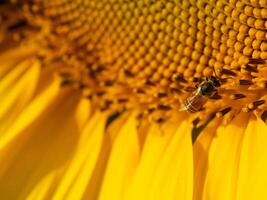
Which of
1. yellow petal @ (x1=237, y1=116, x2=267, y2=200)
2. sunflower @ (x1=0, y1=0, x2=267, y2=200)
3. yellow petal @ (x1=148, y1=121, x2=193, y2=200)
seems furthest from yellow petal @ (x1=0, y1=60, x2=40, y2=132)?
yellow petal @ (x1=237, y1=116, x2=267, y2=200)

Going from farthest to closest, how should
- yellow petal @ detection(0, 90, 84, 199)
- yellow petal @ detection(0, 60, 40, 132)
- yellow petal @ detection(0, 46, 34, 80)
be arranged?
yellow petal @ detection(0, 46, 34, 80), yellow petal @ detection(0, 60, 40, 132), yellow petal @ detection(0, 90, 84, 199)

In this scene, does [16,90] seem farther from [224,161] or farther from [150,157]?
[224,161]

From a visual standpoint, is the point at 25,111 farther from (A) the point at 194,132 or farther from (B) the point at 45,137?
(A) the point at 194,132

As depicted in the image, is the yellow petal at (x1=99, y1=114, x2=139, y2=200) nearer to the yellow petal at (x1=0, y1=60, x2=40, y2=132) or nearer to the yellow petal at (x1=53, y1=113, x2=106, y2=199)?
the yellow petal at (x1=53, y1=113, x2=106, y2=199)

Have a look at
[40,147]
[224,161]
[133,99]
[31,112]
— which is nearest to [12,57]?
[31,112]

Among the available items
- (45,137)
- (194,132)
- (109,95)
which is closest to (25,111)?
(45,137)
